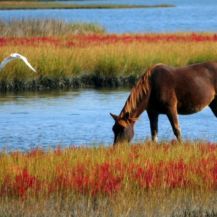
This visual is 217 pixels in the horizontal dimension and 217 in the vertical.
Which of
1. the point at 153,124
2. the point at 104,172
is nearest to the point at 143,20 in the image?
the point at 153,124

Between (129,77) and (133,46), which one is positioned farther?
(133,46)

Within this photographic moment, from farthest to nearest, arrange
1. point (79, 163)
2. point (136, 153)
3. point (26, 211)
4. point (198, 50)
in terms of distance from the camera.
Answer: point (198, 50) → point (136, 153) → point (79, 163) → point (26, 211)

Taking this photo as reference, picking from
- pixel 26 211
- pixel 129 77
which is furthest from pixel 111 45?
pixel 26 211

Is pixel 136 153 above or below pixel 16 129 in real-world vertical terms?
above

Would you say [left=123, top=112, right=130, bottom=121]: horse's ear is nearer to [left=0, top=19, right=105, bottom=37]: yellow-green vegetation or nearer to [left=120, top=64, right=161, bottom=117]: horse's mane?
[left=120, top=64, right=161, bottom=117]: horse's mane

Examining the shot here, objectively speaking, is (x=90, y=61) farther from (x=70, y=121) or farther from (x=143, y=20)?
(x=143, y=20)

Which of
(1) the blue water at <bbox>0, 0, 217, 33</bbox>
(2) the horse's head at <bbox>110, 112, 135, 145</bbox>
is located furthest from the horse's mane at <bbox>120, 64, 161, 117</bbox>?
(1) the blue water at <bbox>0, 0, 217, 33</bbox>

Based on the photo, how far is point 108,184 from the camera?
888 centimetres

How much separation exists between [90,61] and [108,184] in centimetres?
1387

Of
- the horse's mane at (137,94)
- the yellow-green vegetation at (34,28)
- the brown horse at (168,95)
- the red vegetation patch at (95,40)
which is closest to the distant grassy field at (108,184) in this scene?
the brown horse at (168,95)

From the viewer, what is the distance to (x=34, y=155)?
10023 mm

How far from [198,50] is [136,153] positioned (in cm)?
1399

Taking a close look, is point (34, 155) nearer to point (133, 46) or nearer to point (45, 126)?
point (45, 126)

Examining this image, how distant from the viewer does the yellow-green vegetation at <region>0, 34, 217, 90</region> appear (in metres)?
21.7
